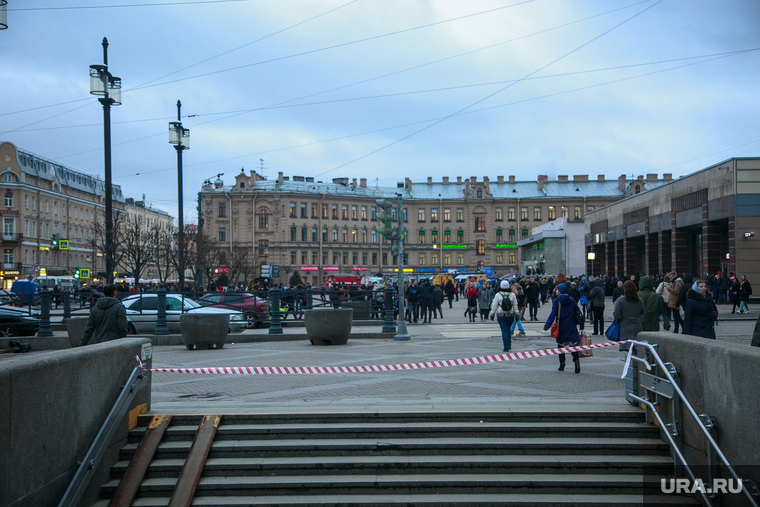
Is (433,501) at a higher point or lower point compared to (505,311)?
lower

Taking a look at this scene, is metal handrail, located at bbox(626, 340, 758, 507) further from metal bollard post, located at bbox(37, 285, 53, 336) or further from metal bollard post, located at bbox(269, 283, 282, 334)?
metal bollard post, located at bbox(37, 285, 53, 336)

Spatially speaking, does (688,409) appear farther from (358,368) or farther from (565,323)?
(358,368)

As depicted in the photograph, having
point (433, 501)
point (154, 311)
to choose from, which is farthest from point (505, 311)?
point (154, 311)

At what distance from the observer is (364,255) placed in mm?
98688

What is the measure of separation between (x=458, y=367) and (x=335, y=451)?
6.00 meters

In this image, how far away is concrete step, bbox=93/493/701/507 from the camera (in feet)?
20.7

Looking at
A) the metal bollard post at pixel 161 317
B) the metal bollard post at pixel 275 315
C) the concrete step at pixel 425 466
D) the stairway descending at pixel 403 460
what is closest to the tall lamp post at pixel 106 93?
the metal bollard post at pixel 161 317

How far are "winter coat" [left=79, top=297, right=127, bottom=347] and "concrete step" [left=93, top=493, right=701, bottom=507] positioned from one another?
144 inches

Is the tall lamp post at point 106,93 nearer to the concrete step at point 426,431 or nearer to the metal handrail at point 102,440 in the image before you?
the metal handrail at point 102,440

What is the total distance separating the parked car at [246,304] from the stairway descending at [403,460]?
15177mm

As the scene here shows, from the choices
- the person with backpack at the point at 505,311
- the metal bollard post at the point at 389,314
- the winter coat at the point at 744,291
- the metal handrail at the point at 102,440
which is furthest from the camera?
the winter coat at the point at 744,291

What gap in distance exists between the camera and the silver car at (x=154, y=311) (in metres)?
20.5

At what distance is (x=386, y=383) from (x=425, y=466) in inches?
157

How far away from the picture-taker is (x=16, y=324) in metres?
20.9
